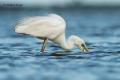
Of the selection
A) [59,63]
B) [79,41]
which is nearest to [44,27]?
[79,41]

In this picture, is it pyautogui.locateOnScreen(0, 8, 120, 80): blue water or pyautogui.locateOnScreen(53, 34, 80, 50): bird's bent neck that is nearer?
pyautogui.locateOnScreen(0, 8, 120, 80): blue water

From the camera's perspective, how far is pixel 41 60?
1798cm

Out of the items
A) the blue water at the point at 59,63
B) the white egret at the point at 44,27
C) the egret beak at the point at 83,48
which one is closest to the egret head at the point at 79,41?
the egret beak at the point at 83,48

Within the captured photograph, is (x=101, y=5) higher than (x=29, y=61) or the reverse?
higher

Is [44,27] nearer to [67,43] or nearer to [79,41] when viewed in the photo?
[67,43]

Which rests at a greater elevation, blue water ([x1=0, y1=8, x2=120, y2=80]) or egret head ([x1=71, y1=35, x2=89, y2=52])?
egret head ([x1=71, y1=35, x2=89, y2=52])

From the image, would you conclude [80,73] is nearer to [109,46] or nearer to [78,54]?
[78,54]

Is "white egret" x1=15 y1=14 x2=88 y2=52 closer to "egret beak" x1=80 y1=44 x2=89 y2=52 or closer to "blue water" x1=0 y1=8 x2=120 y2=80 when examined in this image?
"blue water" x1=0 y1=8 x2=120 y2=80

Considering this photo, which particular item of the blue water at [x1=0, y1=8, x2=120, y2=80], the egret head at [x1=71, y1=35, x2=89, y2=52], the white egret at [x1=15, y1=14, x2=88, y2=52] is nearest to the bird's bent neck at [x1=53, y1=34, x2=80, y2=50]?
the egret head at [x1=71, y1=35, x2=89, y2=52]

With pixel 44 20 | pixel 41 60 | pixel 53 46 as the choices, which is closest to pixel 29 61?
pixel 41 60

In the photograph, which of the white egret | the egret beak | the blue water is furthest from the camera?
the egret beak

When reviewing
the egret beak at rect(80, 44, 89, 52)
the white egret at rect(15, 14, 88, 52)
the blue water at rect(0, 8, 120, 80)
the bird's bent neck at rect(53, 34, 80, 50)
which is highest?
the white egret at rect(15, 14, 88, 52)

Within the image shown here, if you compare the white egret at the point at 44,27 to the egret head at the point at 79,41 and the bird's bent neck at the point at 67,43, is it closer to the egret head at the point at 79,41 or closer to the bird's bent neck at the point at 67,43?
the bird's bent neck at the point at 67,43

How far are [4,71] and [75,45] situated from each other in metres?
4.50
